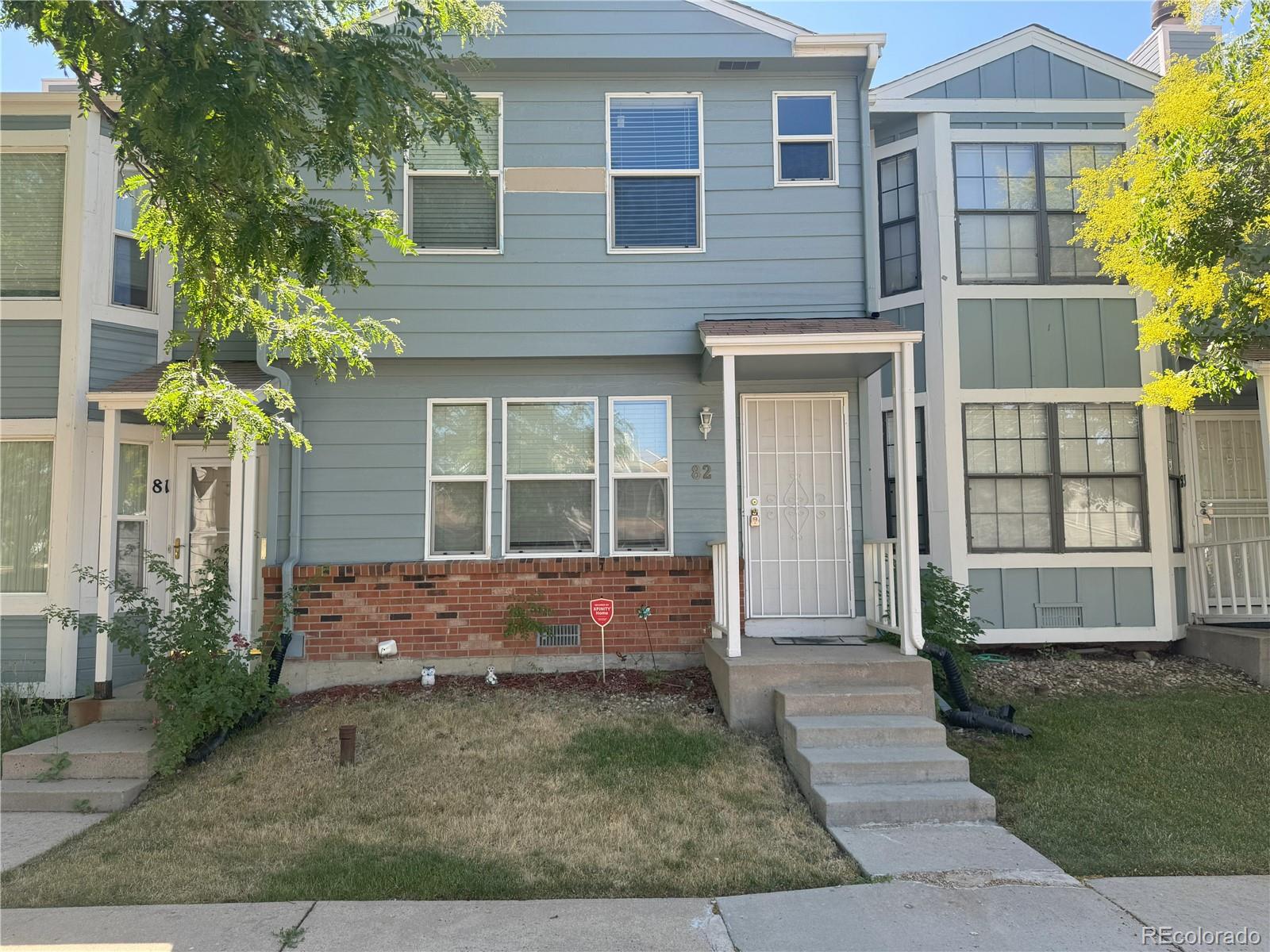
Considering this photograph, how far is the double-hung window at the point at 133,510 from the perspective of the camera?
287 inches

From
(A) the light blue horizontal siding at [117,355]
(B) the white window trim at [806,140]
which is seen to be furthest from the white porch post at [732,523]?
(A) the light blue horizontal siding at [117,355]

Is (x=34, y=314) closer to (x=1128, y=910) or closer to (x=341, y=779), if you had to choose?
(x=341, y=779)

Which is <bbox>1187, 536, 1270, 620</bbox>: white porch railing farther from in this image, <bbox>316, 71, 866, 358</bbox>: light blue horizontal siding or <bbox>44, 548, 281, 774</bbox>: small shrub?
<bbox>44, 548, 281, 774</bbox>: small shrub

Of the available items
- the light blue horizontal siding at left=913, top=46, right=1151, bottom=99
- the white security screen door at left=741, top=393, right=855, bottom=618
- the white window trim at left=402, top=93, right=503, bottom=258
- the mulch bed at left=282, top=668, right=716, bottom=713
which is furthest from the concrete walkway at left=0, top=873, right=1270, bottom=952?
the light blue horizontal siding at left=913, top=46, right=1151, bottom=99

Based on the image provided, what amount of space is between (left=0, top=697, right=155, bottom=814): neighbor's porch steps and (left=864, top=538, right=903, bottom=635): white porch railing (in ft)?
18.7

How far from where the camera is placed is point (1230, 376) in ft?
23.7

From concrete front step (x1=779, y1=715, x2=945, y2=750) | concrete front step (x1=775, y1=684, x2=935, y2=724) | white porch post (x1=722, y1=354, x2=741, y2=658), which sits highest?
white porch post (x1=722, y1=354, x2=741, y2=658)

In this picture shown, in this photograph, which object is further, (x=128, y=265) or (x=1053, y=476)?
(x=1053, y=476)

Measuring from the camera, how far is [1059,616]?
8.62 m

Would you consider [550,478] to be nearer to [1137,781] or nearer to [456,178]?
[456,178]

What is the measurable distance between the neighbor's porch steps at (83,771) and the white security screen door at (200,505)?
1943mm

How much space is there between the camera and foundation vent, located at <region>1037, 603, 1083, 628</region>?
861cm

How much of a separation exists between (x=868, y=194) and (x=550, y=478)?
3.94 m

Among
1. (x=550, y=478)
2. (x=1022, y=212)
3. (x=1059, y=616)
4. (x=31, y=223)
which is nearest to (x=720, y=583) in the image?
(x=550, y=478)
